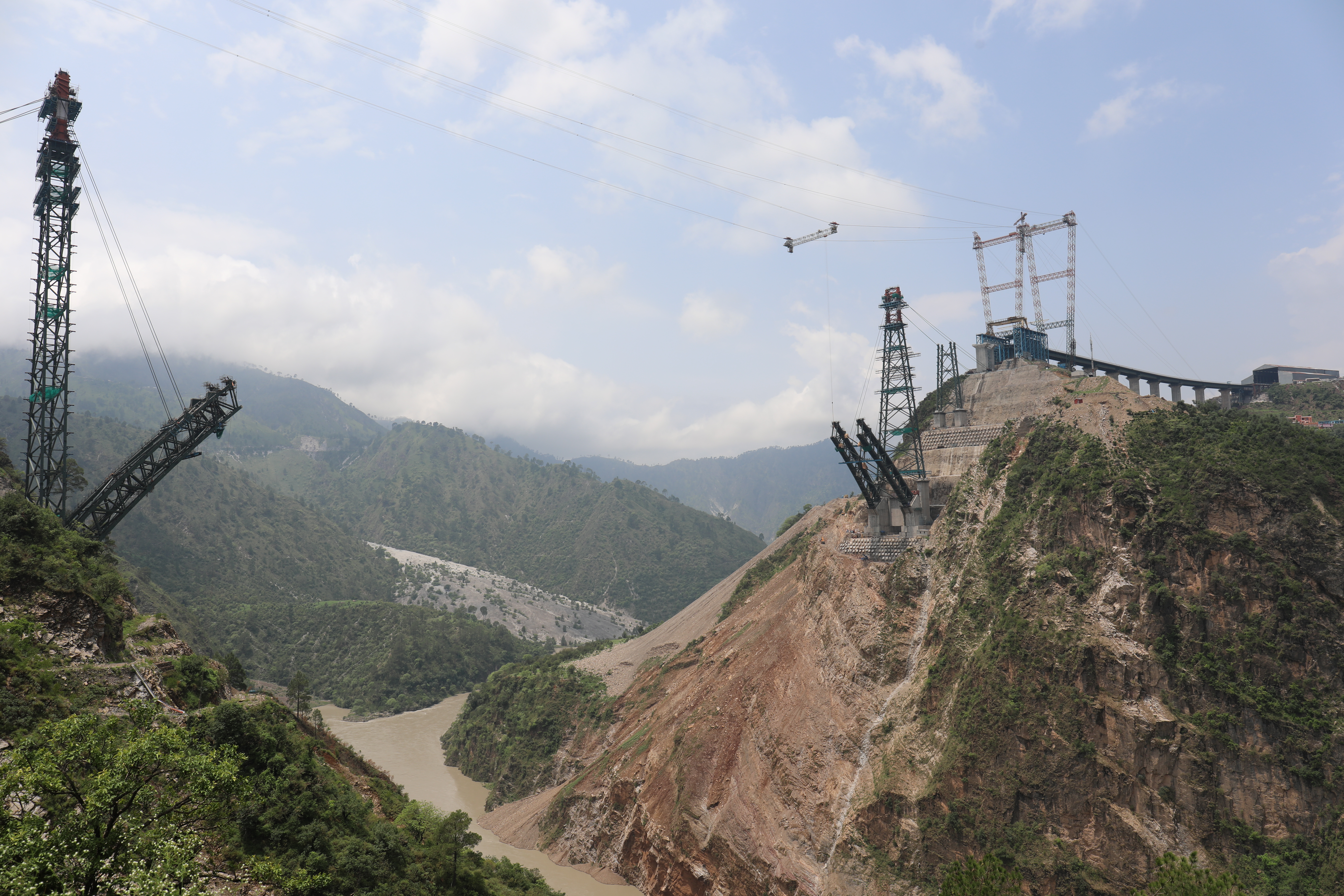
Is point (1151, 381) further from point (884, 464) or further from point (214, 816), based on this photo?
point (214, 816)

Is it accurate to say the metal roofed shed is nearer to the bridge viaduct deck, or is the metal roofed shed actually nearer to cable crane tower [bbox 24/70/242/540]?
the bridge viaduct deck

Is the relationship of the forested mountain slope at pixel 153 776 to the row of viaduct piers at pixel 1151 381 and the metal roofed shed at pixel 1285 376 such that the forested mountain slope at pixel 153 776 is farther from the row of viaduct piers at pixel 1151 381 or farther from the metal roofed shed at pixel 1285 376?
the metal roofed shed at pixel 1285 376

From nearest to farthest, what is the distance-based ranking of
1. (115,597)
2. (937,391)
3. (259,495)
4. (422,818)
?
(115,597), (422,818), (937,391), (259,495)

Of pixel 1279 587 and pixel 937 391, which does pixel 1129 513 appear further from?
pixel 937 391

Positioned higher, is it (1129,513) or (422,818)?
(1129,513)

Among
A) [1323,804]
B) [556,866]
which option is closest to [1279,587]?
[1323,804]

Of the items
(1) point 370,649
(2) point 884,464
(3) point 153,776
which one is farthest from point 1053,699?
(1) point 370,649
